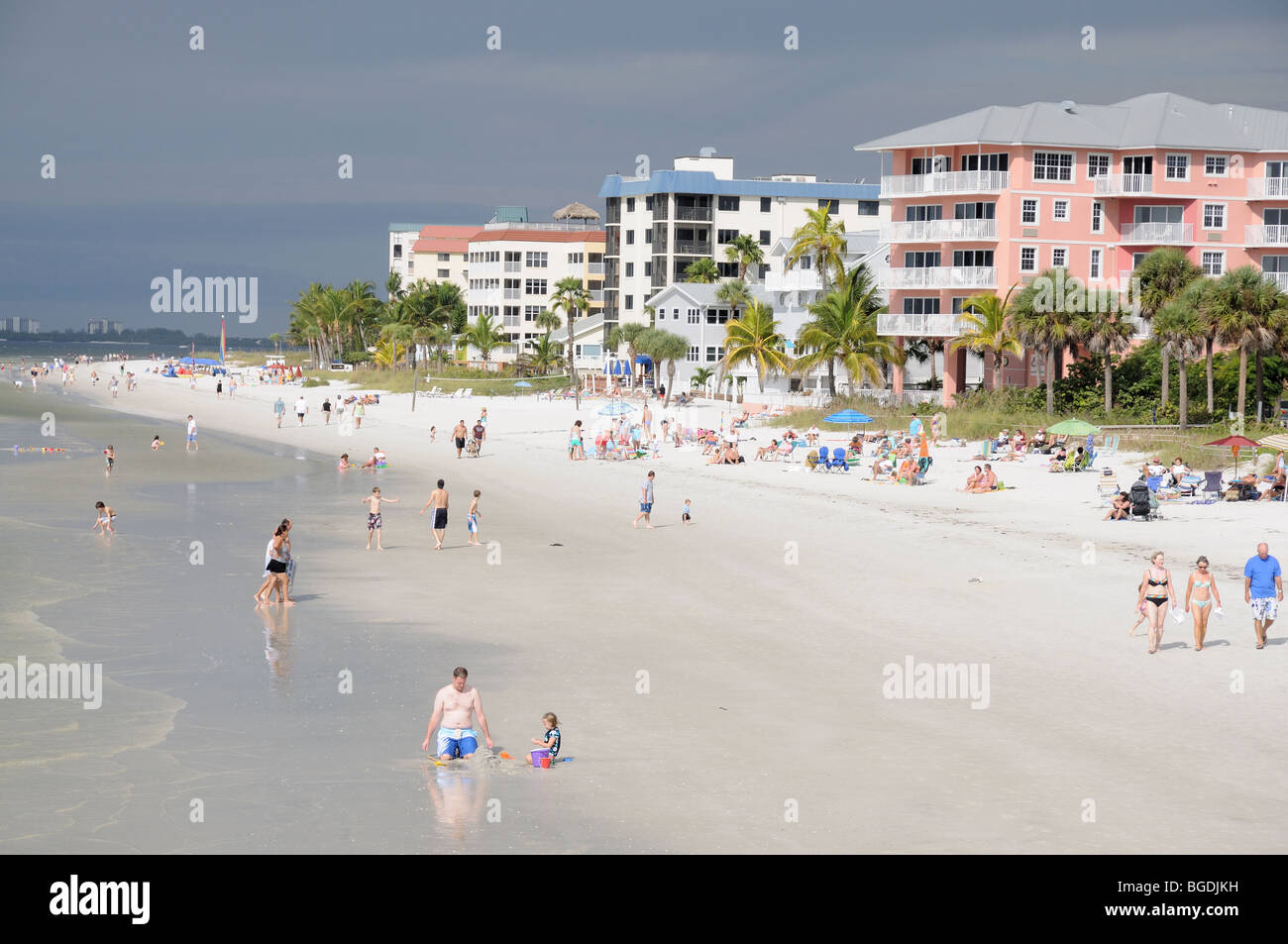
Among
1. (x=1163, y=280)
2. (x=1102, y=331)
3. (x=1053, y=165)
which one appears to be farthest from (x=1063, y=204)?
(x=1102, y=331)

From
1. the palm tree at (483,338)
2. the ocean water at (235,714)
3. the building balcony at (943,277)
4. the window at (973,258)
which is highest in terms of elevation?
the window at (973,258)

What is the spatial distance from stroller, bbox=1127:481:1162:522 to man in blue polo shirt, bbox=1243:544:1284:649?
10411 millimetres

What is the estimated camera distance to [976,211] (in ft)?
184

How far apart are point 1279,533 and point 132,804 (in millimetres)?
21280

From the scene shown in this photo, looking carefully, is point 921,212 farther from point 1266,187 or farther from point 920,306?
point 1266,187

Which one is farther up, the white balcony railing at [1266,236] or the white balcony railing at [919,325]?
the white balcony railing at [1266,236]

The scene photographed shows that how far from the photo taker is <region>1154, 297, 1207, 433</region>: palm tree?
1640 inches

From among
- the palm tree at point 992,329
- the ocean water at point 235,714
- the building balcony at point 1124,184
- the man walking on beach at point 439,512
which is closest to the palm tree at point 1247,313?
the palm tree at point 992,329

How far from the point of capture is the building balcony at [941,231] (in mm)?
55438

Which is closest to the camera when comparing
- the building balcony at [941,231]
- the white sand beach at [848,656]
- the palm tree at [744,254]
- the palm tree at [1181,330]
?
the white sand beach at [848,656]

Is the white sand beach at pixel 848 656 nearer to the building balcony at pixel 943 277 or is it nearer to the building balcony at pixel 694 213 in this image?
the building balcony at pixel 943 277

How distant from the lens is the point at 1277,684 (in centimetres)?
1590

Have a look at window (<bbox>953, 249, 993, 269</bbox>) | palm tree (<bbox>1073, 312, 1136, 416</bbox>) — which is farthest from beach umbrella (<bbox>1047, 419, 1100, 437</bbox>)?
window (<bbox>953, 249, 993, 269</bbox>)

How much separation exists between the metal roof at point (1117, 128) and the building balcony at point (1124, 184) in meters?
1.29
